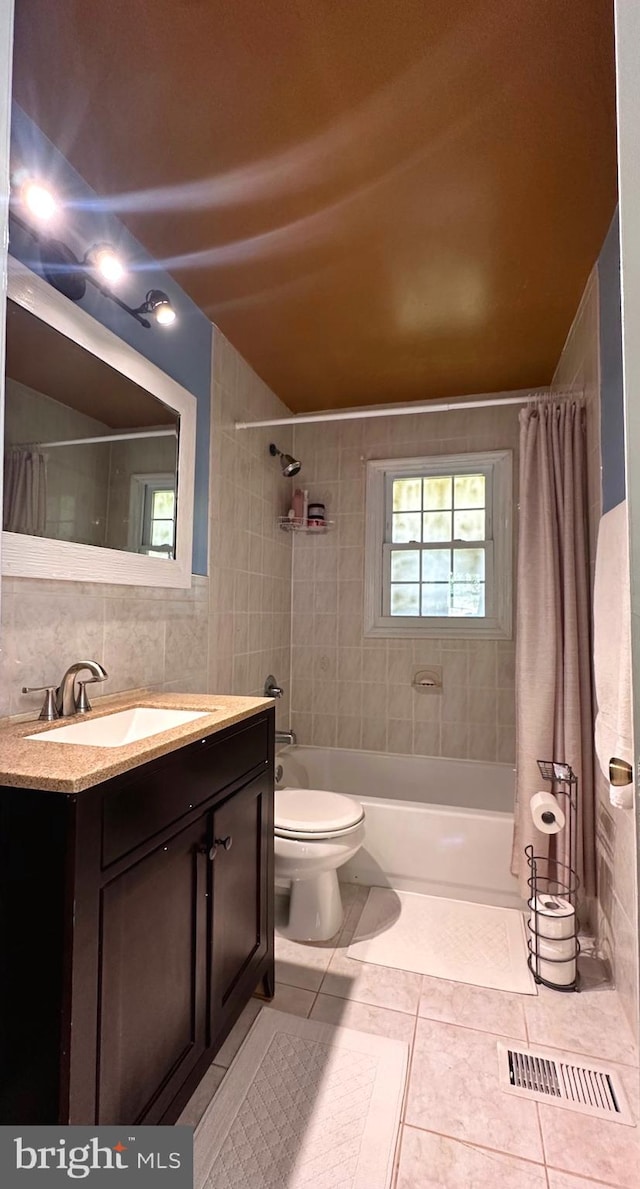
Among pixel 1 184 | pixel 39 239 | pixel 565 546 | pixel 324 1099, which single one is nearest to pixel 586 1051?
pixel 324 1099

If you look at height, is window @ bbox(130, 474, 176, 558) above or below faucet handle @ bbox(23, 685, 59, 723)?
above

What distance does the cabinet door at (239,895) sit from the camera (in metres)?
1.40

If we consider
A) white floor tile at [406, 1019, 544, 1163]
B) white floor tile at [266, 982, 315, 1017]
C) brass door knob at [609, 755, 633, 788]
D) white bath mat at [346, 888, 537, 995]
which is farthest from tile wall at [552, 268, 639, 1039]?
brass door knob at [609, 755, 633, 788]

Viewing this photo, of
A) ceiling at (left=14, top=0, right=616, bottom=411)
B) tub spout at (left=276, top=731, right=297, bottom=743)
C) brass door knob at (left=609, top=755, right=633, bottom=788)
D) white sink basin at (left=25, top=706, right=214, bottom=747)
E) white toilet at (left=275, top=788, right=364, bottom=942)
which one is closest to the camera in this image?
brass door knob at (left=609, top=755, right=633, bottom=788)

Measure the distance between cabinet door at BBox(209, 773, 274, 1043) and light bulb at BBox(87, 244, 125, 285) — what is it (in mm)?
1508

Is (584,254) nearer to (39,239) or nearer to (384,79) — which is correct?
(384,79)

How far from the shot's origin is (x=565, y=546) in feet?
7.26

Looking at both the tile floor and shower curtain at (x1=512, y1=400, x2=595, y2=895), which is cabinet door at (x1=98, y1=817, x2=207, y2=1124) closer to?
the tile floor

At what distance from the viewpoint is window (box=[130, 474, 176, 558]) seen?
5.97 feet

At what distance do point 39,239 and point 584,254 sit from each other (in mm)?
1707

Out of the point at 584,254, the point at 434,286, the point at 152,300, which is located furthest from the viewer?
the point at 434,286

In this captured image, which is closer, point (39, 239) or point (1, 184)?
point (1, 184)

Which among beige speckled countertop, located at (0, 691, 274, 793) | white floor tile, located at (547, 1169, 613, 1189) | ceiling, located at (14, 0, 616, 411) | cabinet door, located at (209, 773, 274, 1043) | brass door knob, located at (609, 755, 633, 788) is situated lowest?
white floor tile, located at (547, 1169, 613, 1189)

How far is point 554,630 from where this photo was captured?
7.30 feet
